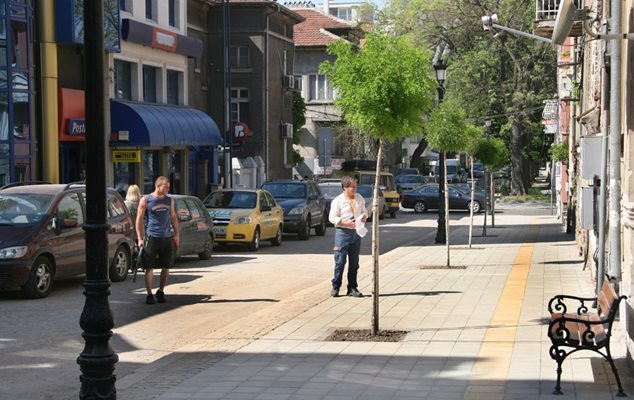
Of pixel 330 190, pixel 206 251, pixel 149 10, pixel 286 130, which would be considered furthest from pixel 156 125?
pixel 286 130

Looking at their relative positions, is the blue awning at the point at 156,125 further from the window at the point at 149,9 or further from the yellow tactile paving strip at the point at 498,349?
the yellow tactile paving strip at the point at 498,349

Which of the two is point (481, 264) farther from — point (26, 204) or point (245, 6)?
point (245, 6)

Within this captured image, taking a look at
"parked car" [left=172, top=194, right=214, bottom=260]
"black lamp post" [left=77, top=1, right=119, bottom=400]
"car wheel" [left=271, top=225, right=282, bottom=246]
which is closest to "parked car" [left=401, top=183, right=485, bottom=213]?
"car wheel" [left=271, top=225, right=282, bottom=246]

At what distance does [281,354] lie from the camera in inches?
412

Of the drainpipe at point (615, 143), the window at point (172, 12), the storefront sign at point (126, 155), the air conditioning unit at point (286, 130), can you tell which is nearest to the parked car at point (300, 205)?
the storefront sign at point (126, 155)

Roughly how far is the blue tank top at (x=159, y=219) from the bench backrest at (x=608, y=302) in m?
7.24

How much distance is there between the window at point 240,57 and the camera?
167 feet

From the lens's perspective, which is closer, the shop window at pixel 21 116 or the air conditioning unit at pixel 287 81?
the shop window at pixel 21 116

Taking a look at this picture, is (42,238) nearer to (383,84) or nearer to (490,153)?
(383,84)

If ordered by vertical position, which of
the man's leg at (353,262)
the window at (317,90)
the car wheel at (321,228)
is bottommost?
the car wheel at (321,228)

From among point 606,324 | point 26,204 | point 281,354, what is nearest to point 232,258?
point 26,204

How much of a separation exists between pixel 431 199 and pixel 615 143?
40491 mm

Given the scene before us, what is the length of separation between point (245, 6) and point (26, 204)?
112 ft

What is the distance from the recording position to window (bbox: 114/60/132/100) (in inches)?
1362
